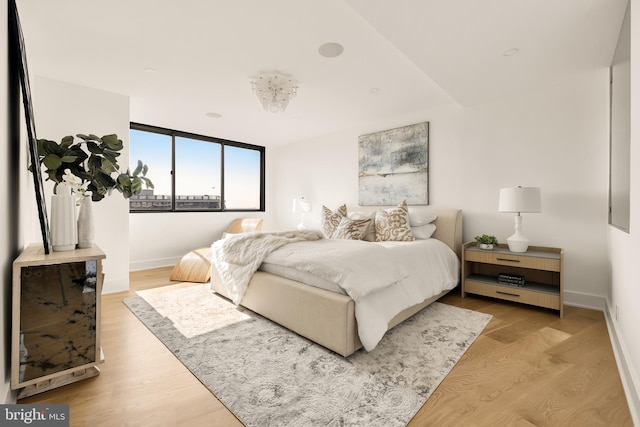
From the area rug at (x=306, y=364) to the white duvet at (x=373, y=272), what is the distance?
21 cm

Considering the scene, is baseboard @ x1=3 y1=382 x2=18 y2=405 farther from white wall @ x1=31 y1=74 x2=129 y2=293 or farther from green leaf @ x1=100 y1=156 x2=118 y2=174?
white wall @ x1=31 y1=74 x2=129 y2=293

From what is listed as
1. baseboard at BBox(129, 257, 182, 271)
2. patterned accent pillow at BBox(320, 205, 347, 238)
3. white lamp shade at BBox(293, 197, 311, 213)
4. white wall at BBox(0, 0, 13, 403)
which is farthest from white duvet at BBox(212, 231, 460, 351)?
white lamp shade at BBox(293, 197, 311, 213)

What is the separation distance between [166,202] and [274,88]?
317cm

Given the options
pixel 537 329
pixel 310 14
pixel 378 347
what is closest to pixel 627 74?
pixel 537 329

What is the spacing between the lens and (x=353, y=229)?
3.56 metres

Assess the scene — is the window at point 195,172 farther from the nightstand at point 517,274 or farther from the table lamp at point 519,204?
the table lamp at point 519,204

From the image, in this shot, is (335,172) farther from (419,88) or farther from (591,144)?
(591,144)

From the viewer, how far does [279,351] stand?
2008mm

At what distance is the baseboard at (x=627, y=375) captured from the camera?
1.39 metres

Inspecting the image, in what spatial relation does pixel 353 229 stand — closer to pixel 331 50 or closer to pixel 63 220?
pixel 331 50

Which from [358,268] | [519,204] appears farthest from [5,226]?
[519,204]

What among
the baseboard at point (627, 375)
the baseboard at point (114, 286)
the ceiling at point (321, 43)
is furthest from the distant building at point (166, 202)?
the baseboard at point (627, 375)

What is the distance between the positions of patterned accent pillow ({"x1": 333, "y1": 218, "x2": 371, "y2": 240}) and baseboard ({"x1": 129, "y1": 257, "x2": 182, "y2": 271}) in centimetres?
314

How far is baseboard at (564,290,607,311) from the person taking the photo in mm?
2748
